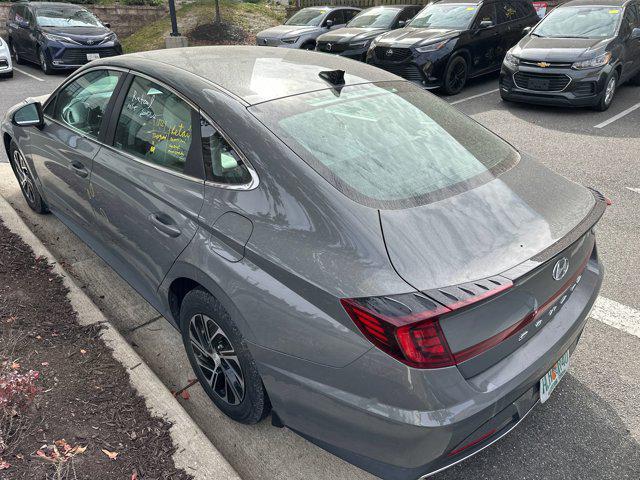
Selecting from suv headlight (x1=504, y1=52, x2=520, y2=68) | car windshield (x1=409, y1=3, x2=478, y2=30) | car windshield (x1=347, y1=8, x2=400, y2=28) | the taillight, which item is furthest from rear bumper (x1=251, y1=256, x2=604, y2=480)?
car windshield (x1=347, y1=8, x2=400, y2=28)

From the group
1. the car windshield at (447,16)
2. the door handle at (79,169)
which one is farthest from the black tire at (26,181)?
the car windshield at (447,16)

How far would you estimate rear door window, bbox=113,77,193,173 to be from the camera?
2.50 meters

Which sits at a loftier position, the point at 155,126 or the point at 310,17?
the point at 155,126

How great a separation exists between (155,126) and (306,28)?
36.8ft

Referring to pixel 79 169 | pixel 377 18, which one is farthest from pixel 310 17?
pixel 79 169

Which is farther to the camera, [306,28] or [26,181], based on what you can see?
[306,28]

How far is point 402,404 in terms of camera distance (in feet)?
5.55

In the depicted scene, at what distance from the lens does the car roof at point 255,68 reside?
2445 mm

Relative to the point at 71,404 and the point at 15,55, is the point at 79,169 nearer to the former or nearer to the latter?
the point at 71,404

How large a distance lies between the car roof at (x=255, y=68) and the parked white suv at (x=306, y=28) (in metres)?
9.67

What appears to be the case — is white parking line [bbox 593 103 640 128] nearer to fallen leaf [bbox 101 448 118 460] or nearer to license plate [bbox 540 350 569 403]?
license plate [bbox 540 350 569 403]

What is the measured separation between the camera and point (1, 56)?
11.3 metres

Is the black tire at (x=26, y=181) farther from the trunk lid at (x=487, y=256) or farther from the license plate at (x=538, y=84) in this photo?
the license plate at (x=538, y=84)

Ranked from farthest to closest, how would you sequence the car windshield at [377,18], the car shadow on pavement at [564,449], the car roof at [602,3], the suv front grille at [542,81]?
the car windshield at [377,18]
the car roof at [602,3]
the suv front grille at [542,81]
the car shadow on pavement at [564,449]
